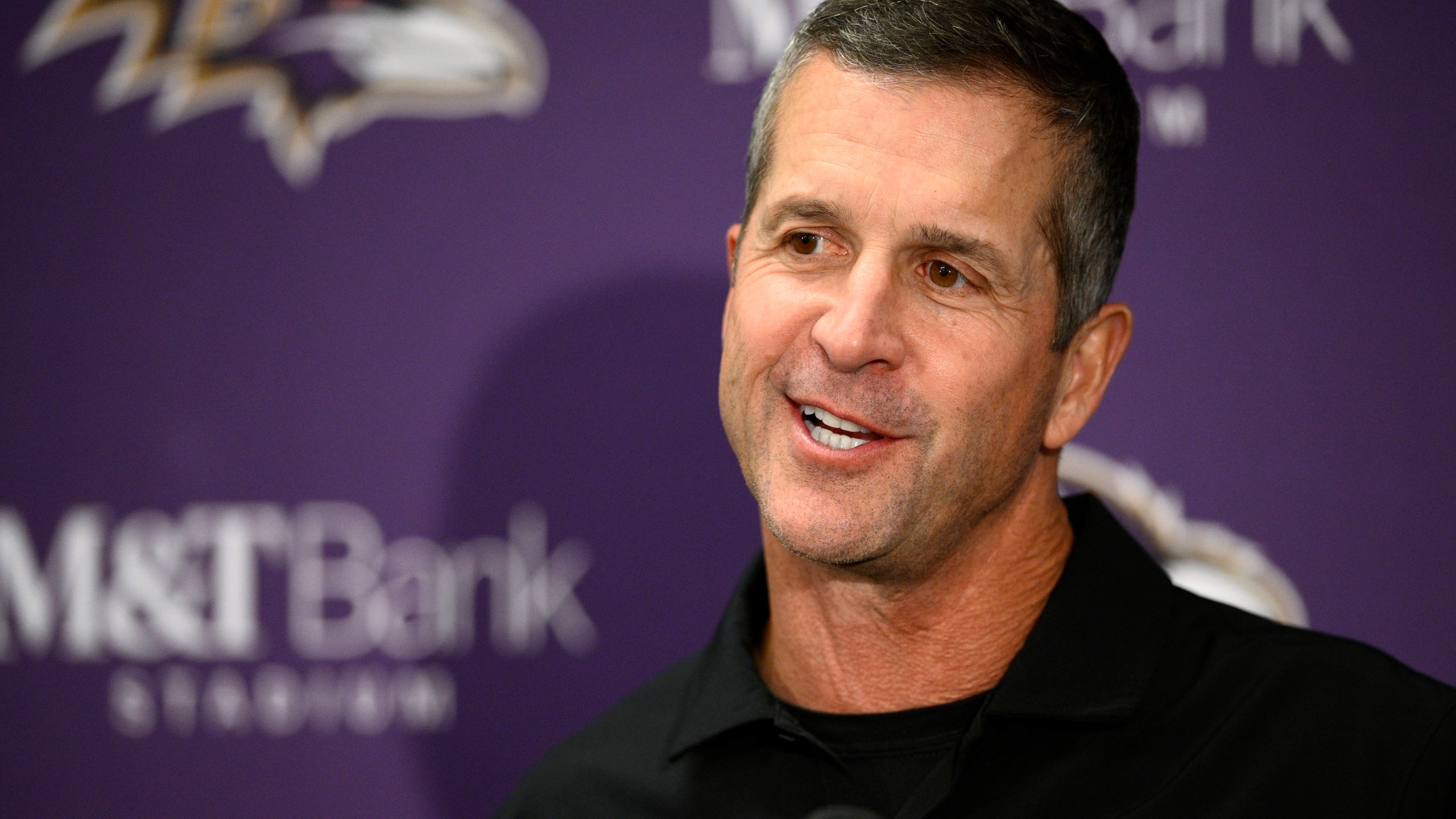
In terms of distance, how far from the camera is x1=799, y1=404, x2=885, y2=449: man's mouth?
1.63m

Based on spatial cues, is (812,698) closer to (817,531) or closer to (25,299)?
(817,531)

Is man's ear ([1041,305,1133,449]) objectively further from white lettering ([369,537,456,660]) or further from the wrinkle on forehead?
white lettering ([369,537,456,660])

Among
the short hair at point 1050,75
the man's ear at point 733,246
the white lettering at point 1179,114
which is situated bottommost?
the man's ear at point 733,246

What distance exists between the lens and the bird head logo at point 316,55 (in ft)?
8.36

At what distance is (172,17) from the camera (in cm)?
254

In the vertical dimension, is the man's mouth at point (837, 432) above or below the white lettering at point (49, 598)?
above

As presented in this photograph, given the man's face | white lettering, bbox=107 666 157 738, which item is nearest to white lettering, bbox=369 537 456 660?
white lettering, bbox=107 666 157 738

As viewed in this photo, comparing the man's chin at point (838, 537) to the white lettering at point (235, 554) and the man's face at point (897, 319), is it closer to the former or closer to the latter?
the man's face at point (897, 319)

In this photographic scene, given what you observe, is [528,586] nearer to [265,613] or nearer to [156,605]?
[265,613]

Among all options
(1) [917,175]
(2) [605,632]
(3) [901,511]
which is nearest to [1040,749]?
(3) [901,511]

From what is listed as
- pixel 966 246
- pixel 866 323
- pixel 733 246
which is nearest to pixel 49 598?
pixel 733 246

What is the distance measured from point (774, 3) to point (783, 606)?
1.26 meters

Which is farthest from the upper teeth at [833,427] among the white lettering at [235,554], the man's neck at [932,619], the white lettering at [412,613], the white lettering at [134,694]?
the white lettering at [134,694]

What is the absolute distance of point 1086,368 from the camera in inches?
71.3
